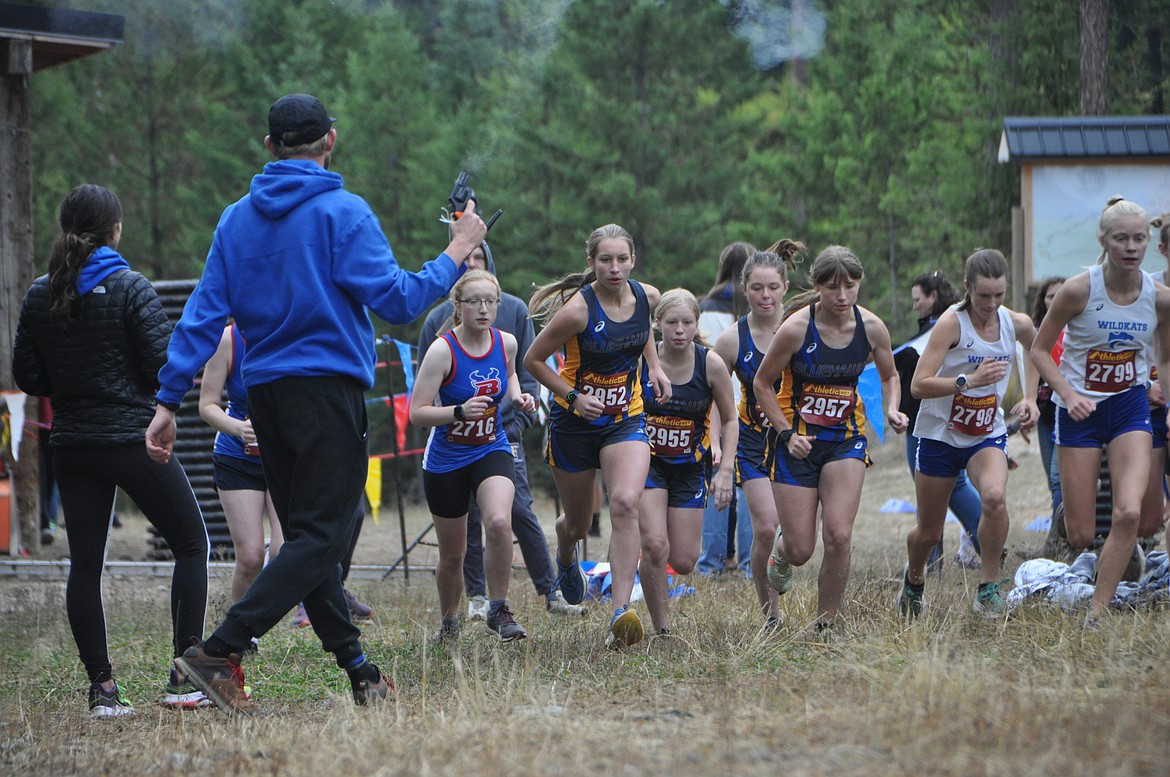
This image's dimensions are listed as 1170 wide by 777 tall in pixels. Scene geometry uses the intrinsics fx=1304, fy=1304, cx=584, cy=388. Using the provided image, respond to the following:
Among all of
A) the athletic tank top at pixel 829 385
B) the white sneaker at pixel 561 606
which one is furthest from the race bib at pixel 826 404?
the white sneaker at pixel 561 606

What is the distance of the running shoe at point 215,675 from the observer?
4633 millimetres

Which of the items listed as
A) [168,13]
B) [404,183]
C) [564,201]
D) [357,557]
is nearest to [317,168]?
[357,557]

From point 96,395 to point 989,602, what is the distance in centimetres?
429

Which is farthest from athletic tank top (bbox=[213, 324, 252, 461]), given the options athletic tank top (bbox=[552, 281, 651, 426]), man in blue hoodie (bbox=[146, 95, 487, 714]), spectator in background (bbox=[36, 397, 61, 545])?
spectator in background (bbox=[36, 397, 61, 545])

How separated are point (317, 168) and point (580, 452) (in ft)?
7.33

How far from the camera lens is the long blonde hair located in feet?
21.2

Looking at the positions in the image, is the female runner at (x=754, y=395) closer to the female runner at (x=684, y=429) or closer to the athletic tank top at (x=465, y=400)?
the female runner at (x=684, y=429)

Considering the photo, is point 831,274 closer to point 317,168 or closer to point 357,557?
point 317,168

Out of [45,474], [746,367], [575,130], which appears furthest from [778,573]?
[575,130]

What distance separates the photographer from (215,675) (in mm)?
4664

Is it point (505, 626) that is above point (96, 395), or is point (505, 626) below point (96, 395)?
below

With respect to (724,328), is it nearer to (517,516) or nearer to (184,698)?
(517,516)

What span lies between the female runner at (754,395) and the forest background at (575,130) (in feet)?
39.9

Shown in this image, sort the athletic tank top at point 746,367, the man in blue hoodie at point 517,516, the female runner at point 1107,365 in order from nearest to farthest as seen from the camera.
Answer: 1. the female runner at point 1107,365
2. the athletic tank top at point 746,367
3. the man in blue hoodie at point 517,516
